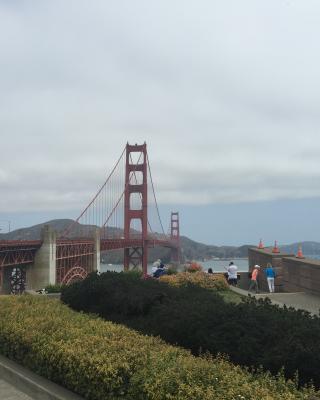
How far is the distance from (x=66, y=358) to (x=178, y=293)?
383 cm

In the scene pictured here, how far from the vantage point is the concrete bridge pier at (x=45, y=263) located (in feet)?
181

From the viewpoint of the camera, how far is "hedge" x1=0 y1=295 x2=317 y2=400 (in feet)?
14.1

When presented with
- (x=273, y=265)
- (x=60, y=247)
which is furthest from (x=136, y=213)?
(x=273, y=265)

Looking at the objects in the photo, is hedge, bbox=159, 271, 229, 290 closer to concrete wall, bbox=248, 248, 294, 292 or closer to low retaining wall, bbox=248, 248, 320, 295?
low retaining wall, bbox=248, 248, 320, 295

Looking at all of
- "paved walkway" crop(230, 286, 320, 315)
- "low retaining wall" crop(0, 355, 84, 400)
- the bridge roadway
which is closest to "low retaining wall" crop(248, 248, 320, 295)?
"paved walkway" crop(230, 286, 320, 315)

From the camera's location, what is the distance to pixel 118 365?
5.13m

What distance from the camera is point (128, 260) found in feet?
242

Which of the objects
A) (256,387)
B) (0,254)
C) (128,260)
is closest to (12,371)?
(256,387)

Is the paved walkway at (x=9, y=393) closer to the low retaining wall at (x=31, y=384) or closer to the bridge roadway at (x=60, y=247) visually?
the low retaining wall at (x=31, y=384)

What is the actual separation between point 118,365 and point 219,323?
1.91 meters

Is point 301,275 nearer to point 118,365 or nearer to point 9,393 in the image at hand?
point 9,393

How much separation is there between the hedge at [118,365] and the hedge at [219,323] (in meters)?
0.43

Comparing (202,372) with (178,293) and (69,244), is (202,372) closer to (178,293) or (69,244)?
(178,293)

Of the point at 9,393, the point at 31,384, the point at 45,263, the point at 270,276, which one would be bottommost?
the point at 45,263
